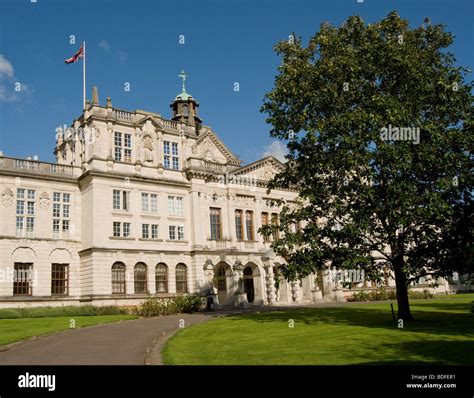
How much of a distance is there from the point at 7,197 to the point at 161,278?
15210 millimetres

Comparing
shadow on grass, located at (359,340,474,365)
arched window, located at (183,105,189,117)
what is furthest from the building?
shadow on grass, located at (359,340,474,365)

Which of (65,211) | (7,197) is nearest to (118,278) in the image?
(65,211)

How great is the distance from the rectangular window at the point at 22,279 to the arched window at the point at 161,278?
429 inches

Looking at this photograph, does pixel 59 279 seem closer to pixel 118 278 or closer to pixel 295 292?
pixel 118 278

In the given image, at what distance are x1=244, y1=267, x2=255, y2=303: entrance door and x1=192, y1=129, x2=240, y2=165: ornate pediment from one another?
12742mm

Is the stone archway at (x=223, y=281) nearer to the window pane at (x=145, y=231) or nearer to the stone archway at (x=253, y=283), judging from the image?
the stone archway at (x=253, y=283)

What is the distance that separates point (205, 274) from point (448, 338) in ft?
101

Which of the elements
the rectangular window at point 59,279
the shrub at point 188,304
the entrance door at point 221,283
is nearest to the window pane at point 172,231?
the entrance door at point 221,283

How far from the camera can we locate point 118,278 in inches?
1620

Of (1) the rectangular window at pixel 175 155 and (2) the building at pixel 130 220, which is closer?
(2) the building at pixel 130 220

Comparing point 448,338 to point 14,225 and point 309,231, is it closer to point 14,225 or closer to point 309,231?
point 309,231

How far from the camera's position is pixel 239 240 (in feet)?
163

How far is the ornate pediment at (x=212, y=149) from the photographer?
54406 mm

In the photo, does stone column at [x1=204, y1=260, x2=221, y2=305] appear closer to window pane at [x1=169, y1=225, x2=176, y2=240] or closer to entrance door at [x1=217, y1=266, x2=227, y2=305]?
entrance door at [x1=217, y1=266, x2=227, y2=305]
